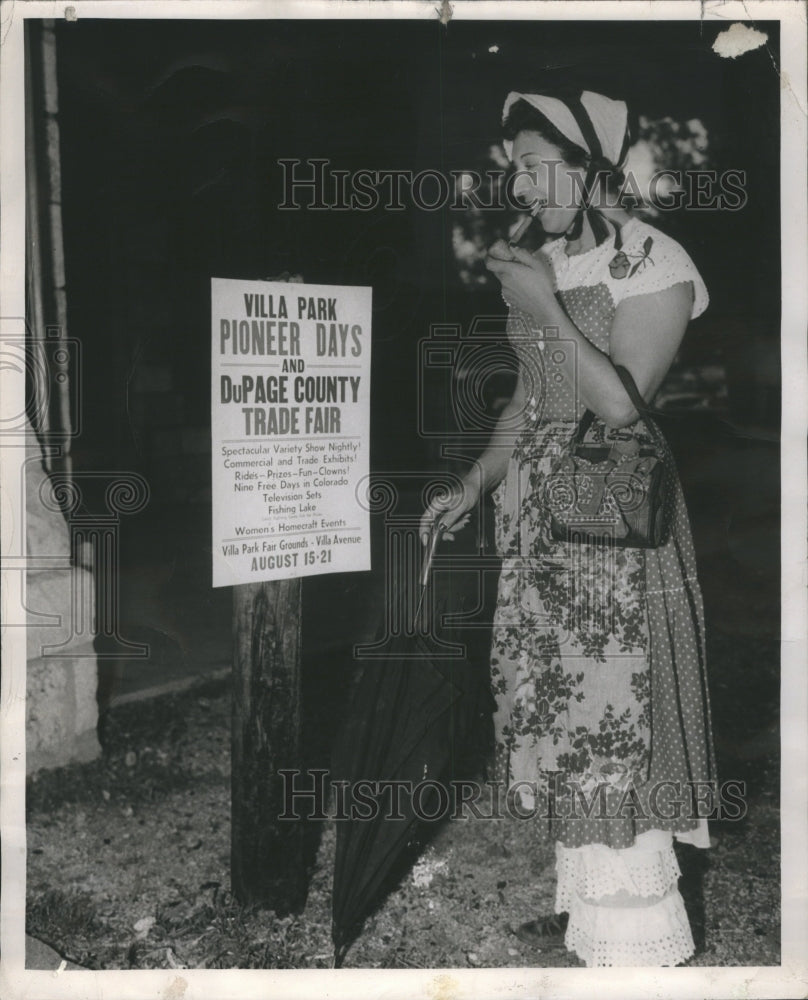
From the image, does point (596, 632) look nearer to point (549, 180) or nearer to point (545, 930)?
point (545, 930)

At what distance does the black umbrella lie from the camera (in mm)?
2516

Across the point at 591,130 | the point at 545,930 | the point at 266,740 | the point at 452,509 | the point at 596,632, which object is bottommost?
the point at 545,930

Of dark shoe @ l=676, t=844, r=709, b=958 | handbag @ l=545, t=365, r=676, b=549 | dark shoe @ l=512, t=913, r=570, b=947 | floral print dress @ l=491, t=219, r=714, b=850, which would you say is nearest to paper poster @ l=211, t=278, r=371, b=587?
floral print dress @ l=491, t=219, r=714, b=850

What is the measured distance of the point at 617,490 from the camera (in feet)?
7.47

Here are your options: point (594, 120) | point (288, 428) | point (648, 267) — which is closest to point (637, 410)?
point (648, 267)

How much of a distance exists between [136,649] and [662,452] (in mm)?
1555

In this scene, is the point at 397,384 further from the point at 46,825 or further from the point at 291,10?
the point at 46,825

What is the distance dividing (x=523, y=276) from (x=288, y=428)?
0.69 meters

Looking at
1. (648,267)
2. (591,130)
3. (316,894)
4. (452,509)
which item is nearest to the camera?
(648,267)

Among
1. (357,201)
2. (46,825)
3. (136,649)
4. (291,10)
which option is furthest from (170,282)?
(46,825)

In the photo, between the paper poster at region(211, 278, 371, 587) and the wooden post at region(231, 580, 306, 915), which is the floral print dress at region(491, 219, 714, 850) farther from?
the wooden post at region(231, 580, 306, 915)

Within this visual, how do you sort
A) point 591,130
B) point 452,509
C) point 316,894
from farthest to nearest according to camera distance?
point 316,894
point 452,509
point 591,130

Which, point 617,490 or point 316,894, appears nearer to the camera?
point 617,490

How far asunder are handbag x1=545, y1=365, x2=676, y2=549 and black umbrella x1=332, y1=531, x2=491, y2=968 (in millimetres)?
382
